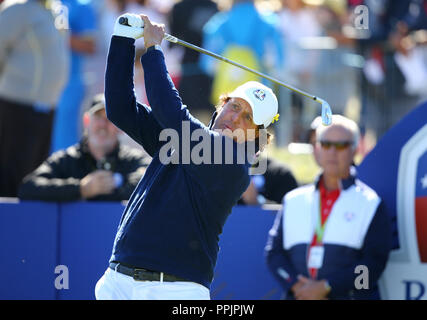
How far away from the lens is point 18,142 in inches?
343

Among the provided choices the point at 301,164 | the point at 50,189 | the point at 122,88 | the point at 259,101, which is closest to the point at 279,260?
the point at 50,189

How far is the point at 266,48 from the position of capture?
10102mm

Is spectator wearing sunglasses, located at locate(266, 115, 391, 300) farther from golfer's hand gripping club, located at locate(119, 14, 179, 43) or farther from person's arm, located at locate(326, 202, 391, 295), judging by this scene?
golfer's hand gripping club, located at locate(119, 14, 179, 43)

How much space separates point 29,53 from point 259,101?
14.2ft

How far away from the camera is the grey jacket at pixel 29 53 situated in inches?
340

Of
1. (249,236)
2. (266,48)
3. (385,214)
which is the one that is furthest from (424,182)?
(266,48)

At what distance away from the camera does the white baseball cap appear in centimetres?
498

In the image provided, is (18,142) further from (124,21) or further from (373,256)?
(124,21)

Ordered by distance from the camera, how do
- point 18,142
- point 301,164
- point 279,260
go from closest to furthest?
point 279,260, point 18,142, point 301,164

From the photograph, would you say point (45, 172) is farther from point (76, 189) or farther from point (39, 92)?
point (39, 92)

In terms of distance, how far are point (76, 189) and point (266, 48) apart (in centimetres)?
369

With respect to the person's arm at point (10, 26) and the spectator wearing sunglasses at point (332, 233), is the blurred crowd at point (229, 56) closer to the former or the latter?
the person's arm at point (10, 26)
